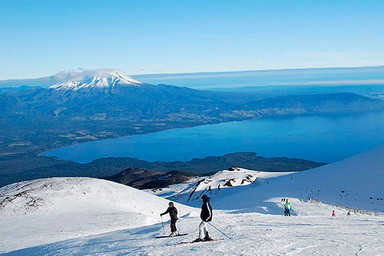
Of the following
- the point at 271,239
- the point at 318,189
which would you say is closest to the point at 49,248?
the point at 271,239

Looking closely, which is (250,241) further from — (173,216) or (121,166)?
(121,166)

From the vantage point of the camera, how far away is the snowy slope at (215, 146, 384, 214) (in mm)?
31397

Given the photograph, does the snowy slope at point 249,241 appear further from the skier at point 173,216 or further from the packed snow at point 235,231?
the skier at point 173,216

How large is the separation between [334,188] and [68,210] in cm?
2269

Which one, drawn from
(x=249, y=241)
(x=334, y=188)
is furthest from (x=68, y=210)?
(x=334, y=188)

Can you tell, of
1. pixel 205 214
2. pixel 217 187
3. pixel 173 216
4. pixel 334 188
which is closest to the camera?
pixel 205 214

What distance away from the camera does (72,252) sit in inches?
507

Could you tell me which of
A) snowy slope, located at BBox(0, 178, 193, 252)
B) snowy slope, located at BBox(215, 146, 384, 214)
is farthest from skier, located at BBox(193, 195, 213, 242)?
snowy slope, located at BBox(215, 146, 384, 214)

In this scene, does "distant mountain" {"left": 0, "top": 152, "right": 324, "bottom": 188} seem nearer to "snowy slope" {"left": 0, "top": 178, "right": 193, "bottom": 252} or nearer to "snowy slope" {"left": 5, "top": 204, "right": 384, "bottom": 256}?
"snowy slope" {"left": 0, "top": 178, "right": 193, "bottom": 252}

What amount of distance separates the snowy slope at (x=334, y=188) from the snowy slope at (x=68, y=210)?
687 centimetres

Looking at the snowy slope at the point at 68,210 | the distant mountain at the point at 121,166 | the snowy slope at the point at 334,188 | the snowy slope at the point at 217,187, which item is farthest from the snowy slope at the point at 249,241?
the distant mountain at the point at 121,166

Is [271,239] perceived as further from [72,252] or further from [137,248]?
[72,252]

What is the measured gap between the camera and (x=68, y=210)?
2558 centimetres

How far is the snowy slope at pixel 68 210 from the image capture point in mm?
19580
